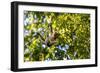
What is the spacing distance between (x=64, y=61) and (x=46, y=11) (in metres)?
0.39

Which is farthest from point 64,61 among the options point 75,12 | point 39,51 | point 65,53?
point 75,12

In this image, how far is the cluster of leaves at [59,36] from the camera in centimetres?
183

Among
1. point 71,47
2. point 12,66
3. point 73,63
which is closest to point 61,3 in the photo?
point 71,47

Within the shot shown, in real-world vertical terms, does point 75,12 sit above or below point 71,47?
above

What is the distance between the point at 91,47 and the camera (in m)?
2.03

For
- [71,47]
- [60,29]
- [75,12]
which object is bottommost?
[71,47]

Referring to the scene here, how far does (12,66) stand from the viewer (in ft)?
5.83

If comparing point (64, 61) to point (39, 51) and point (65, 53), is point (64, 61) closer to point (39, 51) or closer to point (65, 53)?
point (65, 53)

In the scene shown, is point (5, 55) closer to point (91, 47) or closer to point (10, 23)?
point (10, 23)

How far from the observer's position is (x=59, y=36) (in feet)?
6.29

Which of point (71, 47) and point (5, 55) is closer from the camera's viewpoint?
point (5, 55)

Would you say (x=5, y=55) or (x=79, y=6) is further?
(x=79, y=6)

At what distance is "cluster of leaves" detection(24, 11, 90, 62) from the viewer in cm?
183

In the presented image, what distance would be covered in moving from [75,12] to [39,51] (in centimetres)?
40
